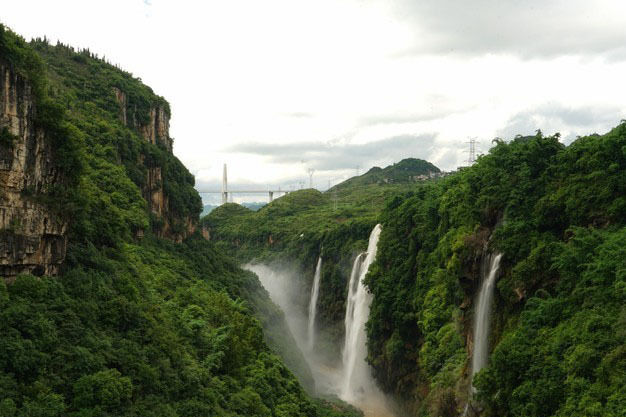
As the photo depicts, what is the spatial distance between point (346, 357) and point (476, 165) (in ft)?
81.6

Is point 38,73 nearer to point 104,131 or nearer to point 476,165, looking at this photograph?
point 104,131

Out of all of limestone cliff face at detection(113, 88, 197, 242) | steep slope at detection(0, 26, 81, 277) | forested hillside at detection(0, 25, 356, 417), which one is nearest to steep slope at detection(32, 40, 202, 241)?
limestone cliff face at detection(113, 88, 197, 242)

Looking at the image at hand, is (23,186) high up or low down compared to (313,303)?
up

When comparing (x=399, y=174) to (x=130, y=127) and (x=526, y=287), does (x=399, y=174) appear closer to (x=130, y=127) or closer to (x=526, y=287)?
(x=130, y=127)

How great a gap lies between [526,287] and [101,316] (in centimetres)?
2062

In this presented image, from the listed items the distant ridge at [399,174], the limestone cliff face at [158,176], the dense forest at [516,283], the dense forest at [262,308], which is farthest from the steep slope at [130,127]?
the distant ridge at [399,174]

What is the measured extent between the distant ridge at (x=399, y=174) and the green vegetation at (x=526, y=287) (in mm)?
98138

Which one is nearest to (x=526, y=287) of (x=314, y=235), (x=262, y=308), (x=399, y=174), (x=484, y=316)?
(x=484, y=316)

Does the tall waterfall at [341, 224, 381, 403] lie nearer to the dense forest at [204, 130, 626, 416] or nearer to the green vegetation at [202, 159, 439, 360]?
the dense forest at [204, 130, 626, 416]

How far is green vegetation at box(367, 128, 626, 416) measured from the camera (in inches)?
959

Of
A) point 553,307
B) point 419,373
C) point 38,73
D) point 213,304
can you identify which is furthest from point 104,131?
point 553,307

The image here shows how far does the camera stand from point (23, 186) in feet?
79.7

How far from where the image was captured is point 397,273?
51156 mm

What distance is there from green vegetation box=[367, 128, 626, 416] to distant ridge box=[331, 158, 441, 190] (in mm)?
98138
